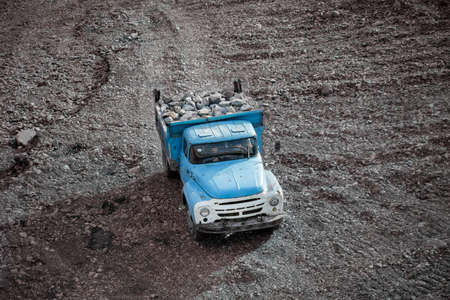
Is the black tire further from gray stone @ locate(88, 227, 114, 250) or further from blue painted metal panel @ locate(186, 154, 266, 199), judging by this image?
gray stone @ locate(88, 227, 114, 250)

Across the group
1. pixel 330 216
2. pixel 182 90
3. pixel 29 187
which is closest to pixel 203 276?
pixel 330 216

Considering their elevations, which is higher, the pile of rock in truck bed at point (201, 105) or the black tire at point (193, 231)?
the pile of rock in truck bed at point (201, 105)

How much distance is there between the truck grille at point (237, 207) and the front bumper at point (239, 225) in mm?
120

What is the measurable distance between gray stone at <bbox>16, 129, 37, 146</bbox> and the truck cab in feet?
18.8

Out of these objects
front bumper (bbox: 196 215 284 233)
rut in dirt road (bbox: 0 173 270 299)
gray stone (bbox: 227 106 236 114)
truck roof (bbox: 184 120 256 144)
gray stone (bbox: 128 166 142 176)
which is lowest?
rut in dirt road (bbox: 0 173 270 299)

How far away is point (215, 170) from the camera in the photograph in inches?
427

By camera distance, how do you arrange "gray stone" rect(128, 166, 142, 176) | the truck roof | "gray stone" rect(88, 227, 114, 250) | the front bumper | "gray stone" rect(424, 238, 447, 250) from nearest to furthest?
"gray stone" rect(424, 238, 447, 250) → the front bumper → "gray stone" rect(88, 227, 114, 250) → the truck roof → "gray stone" rect(128, 166, 142, 176)

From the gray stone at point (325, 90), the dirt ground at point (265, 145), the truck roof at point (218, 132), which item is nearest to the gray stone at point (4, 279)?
the dirt ground at point (265, 145)

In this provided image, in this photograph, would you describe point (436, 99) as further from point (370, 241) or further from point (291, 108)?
point (370, 241)

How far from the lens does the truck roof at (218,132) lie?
36.3ft

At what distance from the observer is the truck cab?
10.3m

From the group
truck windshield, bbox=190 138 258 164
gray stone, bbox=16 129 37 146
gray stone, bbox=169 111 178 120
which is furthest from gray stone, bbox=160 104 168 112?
gray stone, bbox=16 129 37 146

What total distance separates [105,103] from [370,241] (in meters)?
10.1

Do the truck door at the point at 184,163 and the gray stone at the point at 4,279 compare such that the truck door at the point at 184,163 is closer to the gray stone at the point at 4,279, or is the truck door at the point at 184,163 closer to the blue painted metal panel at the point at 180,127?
the blue painted metal panel at the point at 180,127
